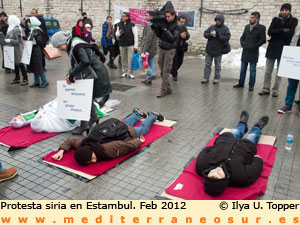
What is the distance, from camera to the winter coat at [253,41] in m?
6.93

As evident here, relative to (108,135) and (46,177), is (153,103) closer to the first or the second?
(108,135)

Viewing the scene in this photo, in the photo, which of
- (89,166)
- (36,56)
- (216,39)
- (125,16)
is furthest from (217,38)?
(89,166)

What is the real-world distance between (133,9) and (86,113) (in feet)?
39.9

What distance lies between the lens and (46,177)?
3.47 m

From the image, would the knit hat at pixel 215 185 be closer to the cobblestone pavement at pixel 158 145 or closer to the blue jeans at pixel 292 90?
the cobblestone pavement at pixel 158 145

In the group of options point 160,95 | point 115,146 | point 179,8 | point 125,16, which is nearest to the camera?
point 115,146

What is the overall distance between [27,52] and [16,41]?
0.40 m

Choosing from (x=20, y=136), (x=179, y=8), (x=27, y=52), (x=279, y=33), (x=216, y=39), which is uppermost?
(x=179, y=8)

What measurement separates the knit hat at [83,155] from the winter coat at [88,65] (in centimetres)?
127

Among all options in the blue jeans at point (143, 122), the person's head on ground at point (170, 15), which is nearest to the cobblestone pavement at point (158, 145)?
the blue jeans at point (143, 122)

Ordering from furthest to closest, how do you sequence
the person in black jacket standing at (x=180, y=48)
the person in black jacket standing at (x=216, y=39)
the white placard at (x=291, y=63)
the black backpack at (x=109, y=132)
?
1. the person in black jacket standing at (x=180, y=48)
2. the person in black jacket standing at (x=216, y=39)
3. the white placard at (x=291, y=63)
4. the black backpack at (x=109, y=132)

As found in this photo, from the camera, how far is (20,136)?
14.9 feet

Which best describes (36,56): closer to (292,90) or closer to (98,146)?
(98,146)

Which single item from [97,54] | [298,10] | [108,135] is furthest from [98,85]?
[298,10]
